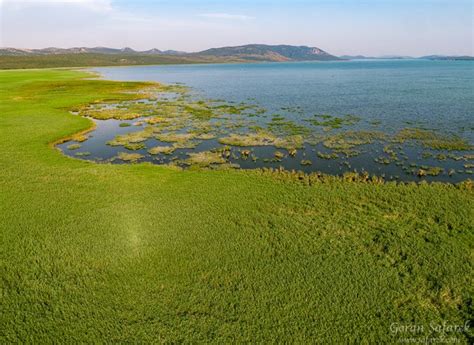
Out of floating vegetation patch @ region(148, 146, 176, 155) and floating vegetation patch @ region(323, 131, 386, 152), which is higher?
floating vegetation patch @ region(323, 131, 386, 152)

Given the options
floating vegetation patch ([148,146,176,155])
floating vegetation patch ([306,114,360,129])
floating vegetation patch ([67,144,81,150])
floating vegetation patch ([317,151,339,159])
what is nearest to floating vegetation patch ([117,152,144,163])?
floating vegetation patch ([148,146,176,155])

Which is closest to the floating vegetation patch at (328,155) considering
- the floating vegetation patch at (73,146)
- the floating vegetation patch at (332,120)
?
the floating vegetation patch at (332,120)

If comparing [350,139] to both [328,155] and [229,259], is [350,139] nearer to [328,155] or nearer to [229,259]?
[328,155]

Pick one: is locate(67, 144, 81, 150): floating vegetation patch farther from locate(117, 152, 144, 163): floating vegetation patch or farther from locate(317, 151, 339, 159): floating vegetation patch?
locate(317, 151, 339, 159): floating vegetation patch

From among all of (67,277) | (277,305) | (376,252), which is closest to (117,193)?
(67,277)

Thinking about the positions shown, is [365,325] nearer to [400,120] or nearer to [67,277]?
[67,277]

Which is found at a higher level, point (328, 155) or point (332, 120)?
point (332, 120)

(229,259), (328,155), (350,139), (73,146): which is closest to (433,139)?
(350,139)

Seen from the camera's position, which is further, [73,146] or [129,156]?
[73,146]
